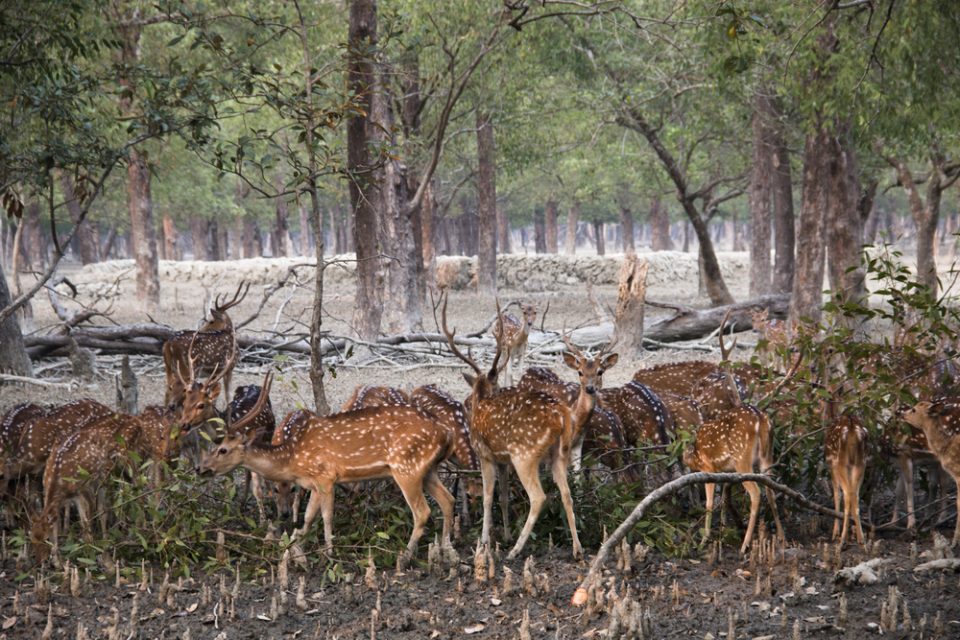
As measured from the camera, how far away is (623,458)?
21.5ft

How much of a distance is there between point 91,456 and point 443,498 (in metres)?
2.01

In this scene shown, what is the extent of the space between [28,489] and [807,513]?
15.9ft

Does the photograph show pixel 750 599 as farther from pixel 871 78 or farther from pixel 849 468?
pixel 871 78

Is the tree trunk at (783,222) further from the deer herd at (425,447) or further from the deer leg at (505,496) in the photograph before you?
the deer leg at (505,496)

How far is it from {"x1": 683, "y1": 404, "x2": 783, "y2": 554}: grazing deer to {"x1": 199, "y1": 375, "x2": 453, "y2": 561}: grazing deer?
1.53m

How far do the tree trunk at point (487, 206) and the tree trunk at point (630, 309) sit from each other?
9082 mm

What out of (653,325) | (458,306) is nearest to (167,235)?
(458,306)

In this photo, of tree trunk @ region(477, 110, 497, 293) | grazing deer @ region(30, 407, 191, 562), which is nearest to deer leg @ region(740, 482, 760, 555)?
grazing deer @ region(30, 407, 191, 562)

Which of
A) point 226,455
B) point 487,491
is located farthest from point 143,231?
point 487,491

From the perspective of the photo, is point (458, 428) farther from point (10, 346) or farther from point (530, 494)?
point (10, 346)

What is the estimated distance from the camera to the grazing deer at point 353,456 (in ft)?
Answer: 17.7

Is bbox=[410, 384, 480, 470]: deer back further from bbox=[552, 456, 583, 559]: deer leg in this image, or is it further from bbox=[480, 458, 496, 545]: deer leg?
bbox=[552, 456, 583, 559]: deer leg

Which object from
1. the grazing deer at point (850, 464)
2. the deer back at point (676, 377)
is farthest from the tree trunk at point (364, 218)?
the grazing deer at point (850, 464)

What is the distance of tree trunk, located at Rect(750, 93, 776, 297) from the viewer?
1956 centimetres
